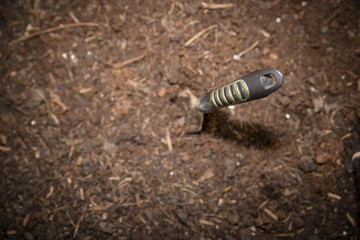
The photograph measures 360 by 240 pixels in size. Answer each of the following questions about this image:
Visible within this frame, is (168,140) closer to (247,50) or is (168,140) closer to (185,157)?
(185,157)

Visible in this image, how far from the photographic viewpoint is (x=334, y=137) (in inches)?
60.8

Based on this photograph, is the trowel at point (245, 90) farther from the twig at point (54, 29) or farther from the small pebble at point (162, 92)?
the twig at point (54, 29)

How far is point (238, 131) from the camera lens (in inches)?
59.0

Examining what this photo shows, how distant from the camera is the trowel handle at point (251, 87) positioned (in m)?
0.90

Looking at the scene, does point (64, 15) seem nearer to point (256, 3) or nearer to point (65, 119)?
point (65, 119)

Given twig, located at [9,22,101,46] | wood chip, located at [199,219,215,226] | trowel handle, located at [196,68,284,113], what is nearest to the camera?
trowel handle, located at [196,68,284,113]

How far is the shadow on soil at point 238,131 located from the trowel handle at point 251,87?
1.22ft

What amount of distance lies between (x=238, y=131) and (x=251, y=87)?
61 centimetres

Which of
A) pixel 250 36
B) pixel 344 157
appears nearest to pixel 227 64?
pixel 250 36

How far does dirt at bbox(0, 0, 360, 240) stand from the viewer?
146 cm

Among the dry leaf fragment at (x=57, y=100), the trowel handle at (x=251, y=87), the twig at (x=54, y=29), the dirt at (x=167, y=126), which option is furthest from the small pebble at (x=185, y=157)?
the twig at (x=54, y=29)

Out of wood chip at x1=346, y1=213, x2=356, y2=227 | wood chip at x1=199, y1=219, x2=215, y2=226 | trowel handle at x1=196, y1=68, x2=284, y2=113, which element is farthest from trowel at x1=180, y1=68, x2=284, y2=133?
wood chip at x1=346, y1=213, x2=356, y2=227

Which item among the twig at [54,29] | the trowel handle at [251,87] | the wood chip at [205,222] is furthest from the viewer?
the twig at [54,29]

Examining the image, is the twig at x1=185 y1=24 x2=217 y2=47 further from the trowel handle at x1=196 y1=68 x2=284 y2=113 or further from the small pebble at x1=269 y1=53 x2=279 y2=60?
the trowel handle at x1=196 y1=68 x2=284 y2=113
